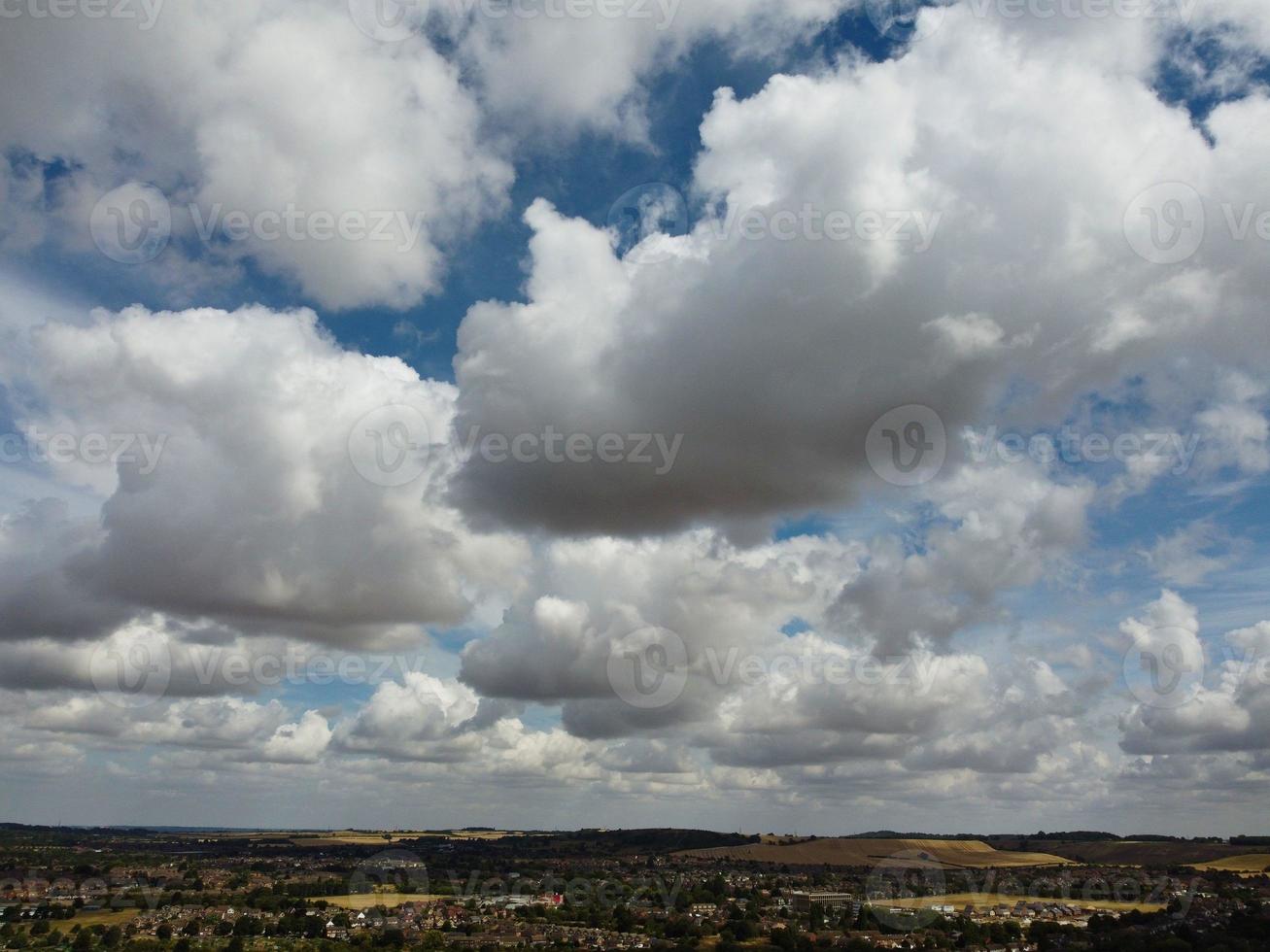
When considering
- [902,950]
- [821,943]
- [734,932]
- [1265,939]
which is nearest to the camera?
[1265,939]

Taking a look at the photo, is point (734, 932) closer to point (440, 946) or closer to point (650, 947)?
point (650, 947)

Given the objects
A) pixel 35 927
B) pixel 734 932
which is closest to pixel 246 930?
pixel 35 927

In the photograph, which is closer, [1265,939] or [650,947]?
[1265,939]

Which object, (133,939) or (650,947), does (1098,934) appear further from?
(133,939)

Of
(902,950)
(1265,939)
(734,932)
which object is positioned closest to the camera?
(1265,939)

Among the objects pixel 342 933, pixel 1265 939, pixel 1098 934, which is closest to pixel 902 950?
pixel 1098 934

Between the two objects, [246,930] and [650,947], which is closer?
[650,947]

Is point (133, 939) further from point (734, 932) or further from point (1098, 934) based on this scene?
point (1098, 934)

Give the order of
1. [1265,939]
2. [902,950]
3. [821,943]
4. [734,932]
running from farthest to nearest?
[734,932] < [821,943] < [902,950] < [1265,939]
